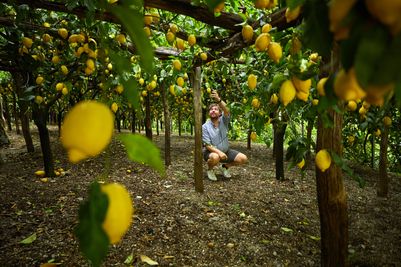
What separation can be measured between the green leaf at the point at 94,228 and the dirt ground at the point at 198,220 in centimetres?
217

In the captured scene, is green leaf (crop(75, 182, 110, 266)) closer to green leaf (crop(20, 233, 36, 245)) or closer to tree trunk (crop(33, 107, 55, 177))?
green leaf (crop(20, 233, 36, 245))

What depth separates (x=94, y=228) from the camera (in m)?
0.36

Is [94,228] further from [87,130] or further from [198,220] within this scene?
[198,220]

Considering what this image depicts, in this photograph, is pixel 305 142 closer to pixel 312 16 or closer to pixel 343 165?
pixel 343 165

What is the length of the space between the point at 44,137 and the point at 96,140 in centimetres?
430

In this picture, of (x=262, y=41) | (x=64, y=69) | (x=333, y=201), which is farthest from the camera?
(x=64, y=69)

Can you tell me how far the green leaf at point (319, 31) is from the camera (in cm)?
41

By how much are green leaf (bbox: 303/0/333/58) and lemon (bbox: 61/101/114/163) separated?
1.02 feet

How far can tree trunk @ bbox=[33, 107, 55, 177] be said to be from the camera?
13.1 feet

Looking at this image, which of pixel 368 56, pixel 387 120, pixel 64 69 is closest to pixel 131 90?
pixel 368 56

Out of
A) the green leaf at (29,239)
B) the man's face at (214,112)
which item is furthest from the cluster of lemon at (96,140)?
the man's face at (214,112)

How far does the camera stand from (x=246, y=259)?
8.24ft

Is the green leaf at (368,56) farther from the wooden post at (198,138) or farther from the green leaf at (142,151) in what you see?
the wooden post at (198,138)

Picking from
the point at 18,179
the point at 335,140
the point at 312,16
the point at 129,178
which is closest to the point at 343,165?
the point at 335,140
